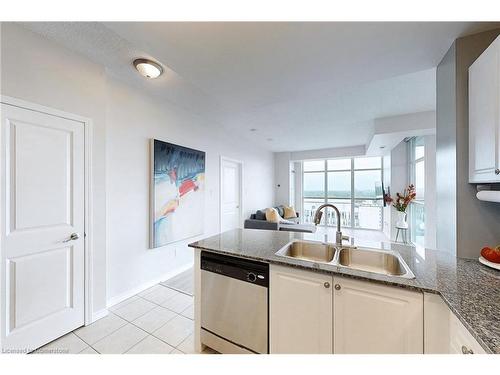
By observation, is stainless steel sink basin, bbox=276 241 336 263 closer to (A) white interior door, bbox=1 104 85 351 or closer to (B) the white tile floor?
(B) the white tile floor

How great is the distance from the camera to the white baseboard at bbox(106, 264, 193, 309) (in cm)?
227

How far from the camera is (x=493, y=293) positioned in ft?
2.93

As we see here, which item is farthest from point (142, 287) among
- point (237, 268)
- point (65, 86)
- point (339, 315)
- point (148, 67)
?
point (148, 67)

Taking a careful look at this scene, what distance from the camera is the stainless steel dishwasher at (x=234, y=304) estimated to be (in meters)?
1.35

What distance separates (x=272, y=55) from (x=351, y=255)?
1.61 m

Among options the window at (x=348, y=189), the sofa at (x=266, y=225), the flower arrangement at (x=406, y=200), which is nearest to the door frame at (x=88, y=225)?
the sofa at (x=266, y=225)

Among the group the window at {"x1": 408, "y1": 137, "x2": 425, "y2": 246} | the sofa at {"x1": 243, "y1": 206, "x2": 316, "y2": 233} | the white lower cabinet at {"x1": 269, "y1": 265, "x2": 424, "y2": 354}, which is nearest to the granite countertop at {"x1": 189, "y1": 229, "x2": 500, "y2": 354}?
the white lower cabinet at {"x1": 269, "y1": 265, "x2": 424, "y2": 354}

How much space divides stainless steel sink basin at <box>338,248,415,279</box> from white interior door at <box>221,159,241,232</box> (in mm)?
3013

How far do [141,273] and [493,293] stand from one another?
305 cm

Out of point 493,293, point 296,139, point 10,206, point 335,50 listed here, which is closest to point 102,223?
point 10,206

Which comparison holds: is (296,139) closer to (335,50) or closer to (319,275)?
(335,50)

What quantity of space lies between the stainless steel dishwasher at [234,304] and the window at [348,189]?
19.0 feet

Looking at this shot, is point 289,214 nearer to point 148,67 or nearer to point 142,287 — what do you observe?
point 142,287
